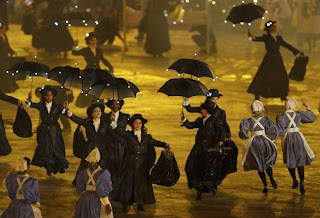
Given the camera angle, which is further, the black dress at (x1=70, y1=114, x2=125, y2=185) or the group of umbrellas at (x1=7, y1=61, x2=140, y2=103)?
the black dress at (x1=70, y1=114, x2=125, y2=185)

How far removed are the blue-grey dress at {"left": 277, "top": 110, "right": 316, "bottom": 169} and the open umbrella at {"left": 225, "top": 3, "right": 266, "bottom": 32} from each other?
561 cm

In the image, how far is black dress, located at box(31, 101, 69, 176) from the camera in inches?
705

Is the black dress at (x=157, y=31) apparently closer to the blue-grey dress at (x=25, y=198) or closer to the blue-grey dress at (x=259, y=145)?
the blue-grey dress at (x=259, y=145)

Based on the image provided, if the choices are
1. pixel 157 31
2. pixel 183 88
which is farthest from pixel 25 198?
pixel 157 31

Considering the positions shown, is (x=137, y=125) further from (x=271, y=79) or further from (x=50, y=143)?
(x=271, y=79)

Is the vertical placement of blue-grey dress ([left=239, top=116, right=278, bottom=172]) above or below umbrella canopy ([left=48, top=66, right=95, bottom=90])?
below

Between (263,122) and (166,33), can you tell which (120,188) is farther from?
(166,33)

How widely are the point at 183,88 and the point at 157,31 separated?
1482cm

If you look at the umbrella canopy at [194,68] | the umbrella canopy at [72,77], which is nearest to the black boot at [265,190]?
the umbrella canopy at [194,68]

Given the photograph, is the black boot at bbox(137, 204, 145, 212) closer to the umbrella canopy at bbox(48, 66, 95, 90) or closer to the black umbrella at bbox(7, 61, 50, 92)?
the umbrella canopy at bbox(48, 66, 95, 90)

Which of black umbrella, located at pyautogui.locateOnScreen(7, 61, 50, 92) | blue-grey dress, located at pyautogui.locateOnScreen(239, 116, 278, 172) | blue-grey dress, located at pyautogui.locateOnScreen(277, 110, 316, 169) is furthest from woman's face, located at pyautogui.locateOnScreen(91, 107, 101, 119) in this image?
blue-grey dress, located at pyautogui.locateOnScreen(277, 110, 316, 169)

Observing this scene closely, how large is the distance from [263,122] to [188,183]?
4.94 feet

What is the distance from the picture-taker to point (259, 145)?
16.8m

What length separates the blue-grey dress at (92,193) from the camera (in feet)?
46.5
